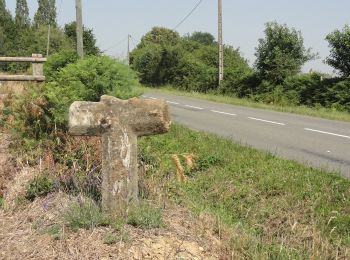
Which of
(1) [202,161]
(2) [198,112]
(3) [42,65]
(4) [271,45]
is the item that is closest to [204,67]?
(4) [271,45]

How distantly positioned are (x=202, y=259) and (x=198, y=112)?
14731mm

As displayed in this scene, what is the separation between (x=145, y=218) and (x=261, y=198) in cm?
273

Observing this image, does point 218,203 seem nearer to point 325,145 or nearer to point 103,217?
point 103,217

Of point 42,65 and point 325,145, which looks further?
point 42,65

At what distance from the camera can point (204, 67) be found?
38.7 meters

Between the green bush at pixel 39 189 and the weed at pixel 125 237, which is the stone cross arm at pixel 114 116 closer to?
the weed at pixel 125 237

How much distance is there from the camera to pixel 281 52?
27.0 metres

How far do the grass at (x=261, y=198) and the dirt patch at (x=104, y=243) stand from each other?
28cm

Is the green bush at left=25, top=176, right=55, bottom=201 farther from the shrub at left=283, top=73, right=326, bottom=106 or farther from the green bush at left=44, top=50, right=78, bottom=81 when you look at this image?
the shrub at left=283, top=73, right=326, bottom=106

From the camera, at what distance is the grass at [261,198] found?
14.6ft

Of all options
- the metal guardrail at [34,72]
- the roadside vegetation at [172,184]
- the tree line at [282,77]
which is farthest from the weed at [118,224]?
the tree line at [282,77]

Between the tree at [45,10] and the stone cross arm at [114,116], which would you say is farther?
the tree at [45,10]

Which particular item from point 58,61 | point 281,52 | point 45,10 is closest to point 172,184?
point 58,61

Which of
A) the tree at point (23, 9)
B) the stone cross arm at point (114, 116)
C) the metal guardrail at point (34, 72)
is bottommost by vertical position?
the stone cross arm at point (114, 116)
